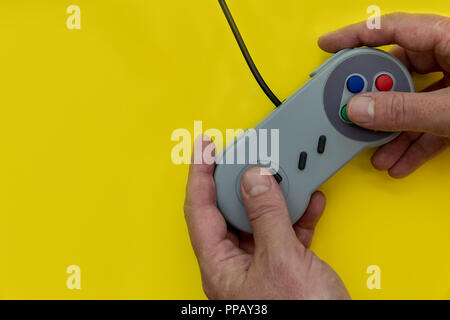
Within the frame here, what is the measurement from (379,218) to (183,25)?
1.40 feet

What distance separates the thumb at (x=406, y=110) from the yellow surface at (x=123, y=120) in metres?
0.13

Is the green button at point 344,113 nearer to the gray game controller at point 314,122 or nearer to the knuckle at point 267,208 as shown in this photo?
the gray game controller at point 314,122

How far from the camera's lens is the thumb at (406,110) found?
46 centimetres

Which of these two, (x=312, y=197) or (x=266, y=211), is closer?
(x=266, y=211)

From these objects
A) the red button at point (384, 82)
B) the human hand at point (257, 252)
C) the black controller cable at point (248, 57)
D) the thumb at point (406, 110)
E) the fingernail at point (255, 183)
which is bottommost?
the human hand at point (257, 252)

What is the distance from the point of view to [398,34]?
1.74 feet

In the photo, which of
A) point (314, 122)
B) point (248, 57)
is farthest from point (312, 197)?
point (248, 57)

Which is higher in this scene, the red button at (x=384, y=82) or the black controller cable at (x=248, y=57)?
the black controller cable at (x=248, y=57)

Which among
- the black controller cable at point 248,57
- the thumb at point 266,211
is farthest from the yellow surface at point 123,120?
the thumb at point 266,211

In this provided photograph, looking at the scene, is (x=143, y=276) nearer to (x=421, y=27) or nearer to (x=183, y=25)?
(x=183, y=25)

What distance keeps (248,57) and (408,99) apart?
0.22 m

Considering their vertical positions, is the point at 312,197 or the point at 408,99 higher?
the point at 408,99

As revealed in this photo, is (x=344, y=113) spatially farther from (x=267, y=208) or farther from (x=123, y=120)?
(x=123, y=120)

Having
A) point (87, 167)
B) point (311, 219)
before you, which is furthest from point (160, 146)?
point (311, 219)
